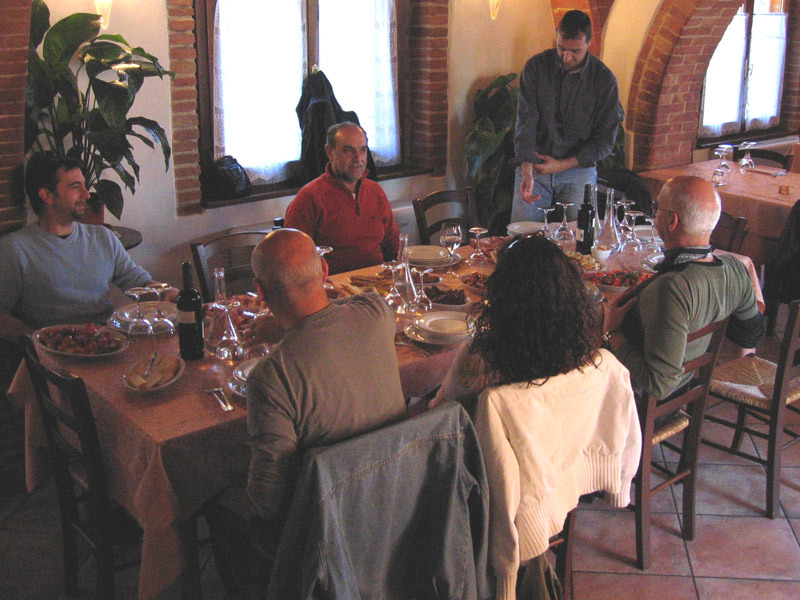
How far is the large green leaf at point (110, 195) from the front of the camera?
12.8 ft

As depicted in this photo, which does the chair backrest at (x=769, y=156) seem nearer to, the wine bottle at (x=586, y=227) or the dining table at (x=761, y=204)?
the dining table at (x=761, y=204)

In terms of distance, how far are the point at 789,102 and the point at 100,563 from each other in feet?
25.8

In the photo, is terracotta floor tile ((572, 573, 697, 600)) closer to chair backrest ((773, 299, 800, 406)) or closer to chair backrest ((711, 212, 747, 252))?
chair backrest ((773, 299, 800, 406))

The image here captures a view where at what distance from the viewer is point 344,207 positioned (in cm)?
388

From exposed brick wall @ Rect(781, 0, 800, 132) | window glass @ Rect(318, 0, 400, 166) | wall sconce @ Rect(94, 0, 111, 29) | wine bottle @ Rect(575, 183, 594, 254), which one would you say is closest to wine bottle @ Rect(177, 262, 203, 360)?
wine bottle @ Rect(575, 183, 594, 254)

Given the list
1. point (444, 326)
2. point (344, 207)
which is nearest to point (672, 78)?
point (344, 207)

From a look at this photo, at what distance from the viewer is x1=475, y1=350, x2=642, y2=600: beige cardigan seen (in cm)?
201

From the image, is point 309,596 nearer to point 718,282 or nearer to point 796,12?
point 718,282

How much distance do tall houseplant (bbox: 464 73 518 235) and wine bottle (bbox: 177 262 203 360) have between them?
335 centimetres

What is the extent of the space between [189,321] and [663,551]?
1.81 meters

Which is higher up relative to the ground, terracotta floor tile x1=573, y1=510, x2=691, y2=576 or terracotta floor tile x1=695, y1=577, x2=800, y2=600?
terracotta floor tile x1=573, y1=510, x2=691, y2=576

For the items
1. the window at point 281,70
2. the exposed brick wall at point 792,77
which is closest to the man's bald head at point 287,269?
the window at point 281,70

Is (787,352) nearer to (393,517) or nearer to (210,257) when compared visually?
(393,517)

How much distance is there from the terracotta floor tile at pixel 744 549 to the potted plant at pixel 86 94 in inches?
112
